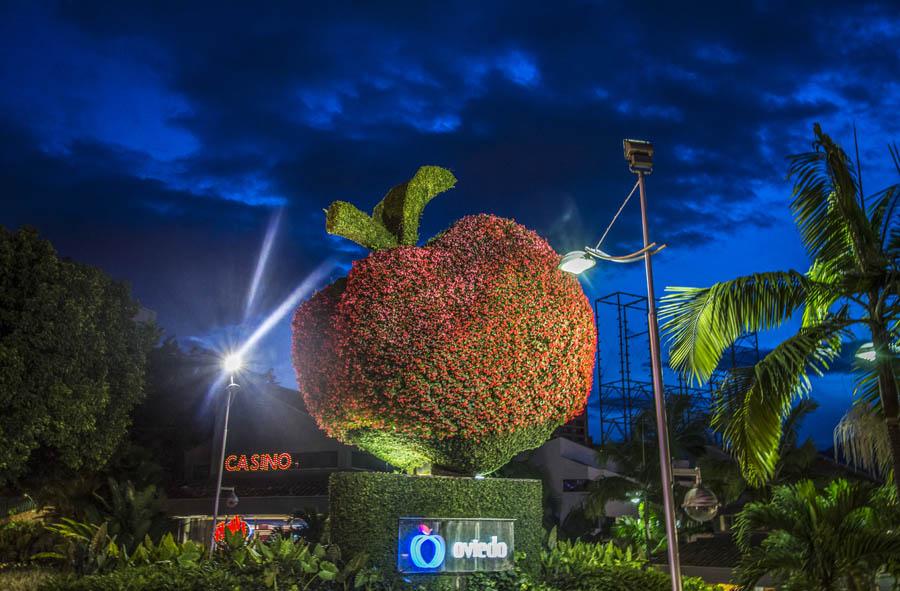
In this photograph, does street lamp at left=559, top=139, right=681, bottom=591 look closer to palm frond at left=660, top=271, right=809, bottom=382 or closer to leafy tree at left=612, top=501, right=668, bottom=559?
palm frond at left=660, top=271, right=809, bottom=382

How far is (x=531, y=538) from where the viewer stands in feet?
47.3

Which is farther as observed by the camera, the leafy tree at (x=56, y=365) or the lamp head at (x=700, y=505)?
the leafy tree at (x=56, y=365)

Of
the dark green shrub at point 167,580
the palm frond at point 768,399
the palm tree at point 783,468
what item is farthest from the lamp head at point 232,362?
the palm tree at point 783,468

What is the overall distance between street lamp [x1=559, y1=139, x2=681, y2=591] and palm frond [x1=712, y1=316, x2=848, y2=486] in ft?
3.18

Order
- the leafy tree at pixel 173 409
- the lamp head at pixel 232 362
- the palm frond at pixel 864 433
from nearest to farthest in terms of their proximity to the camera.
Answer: the palm frond at pixel 864 433
the lamp head at pixel 232 362
the leafy tree at pixel 173 409

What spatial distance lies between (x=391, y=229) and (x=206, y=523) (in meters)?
22.9

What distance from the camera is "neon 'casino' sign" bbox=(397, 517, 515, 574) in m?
12.8

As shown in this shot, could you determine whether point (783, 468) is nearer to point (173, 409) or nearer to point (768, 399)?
point (768, 399)

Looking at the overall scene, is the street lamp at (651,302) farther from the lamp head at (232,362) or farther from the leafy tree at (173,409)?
the leafy tree at (173,409)

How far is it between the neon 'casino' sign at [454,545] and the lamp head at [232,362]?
34.0 feet

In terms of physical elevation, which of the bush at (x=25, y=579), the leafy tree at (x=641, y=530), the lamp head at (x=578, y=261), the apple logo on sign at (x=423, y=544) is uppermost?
the lamp head at (x=578, y=261)

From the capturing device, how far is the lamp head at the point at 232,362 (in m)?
21.8

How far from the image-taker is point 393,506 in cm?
1282

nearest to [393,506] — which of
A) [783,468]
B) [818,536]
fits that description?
[818,536]
